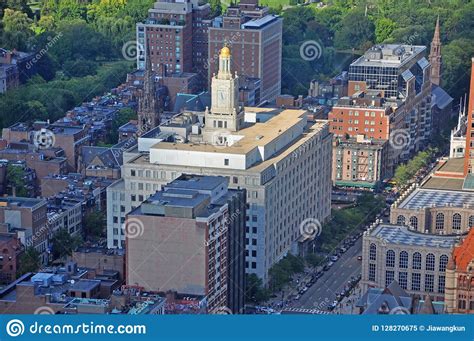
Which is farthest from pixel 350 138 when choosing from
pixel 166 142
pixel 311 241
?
pixel 166 142

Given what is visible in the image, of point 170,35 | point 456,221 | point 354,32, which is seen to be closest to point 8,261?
point 456,221

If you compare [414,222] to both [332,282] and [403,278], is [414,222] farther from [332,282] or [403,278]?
[403,278]

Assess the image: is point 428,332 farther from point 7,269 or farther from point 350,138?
point 350,138

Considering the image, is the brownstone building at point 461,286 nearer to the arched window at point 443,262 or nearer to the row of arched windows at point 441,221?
the arched window at point 443,262

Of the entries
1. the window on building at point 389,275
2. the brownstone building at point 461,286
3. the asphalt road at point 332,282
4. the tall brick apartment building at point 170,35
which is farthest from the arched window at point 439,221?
the tall brick apartment building at point 170,35

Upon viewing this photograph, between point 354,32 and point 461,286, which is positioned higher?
point 354,32
